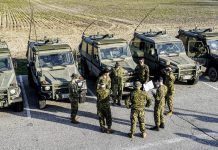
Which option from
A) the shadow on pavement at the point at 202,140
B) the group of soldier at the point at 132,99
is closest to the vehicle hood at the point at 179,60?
the group of soldier at the point at 132,99

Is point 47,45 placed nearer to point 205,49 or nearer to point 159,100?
point 159,100

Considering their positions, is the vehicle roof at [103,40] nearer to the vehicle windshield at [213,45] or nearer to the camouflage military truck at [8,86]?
the camouflage military truck at [8,86]

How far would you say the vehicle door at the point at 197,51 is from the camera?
1708cm

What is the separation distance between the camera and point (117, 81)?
13.6 metres

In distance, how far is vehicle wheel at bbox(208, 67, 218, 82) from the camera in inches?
659

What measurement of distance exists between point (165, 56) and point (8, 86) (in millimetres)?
6922

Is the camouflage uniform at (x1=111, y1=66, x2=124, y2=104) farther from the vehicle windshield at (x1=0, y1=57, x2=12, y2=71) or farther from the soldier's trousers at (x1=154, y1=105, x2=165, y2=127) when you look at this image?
the vehicle windshield at (x1=0, y1=57, x2=12, y2=71)

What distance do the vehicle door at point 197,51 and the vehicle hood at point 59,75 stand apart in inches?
241

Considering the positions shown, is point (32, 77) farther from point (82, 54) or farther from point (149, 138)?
point (149, 138)

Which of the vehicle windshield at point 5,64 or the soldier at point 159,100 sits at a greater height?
the vehicle windshield at point 5,64

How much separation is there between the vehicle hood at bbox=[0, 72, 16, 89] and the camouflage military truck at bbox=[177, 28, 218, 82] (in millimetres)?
8320

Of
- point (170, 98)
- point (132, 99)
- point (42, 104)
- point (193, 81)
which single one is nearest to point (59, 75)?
point (42, 104)

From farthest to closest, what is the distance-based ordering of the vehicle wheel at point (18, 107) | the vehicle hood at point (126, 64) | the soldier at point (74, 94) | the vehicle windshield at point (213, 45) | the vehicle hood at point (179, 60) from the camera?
the vehicle windshield at point (213, 45) < the vehicle hood at point (179, 60) < the vehicle hood at point (126, 64) < the vehicle wheel at point (18, 107) < the soldier at point (74, 94)

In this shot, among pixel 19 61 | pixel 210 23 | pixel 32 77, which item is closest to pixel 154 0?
pixel 210 23
